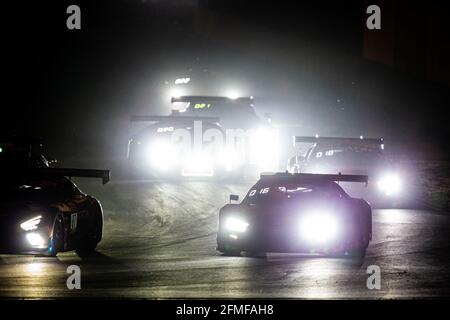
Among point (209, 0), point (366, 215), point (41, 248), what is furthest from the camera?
point (209, 0)

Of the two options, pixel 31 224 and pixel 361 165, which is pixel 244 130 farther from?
pixel 31 224

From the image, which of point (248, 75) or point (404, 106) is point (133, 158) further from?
point (248, 75)

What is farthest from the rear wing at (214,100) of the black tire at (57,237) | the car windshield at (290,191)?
the black tire at (57,237)

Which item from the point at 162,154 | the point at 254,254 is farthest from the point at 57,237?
the point at 162,154

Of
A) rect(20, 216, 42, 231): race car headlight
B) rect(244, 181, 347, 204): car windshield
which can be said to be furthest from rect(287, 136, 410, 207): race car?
rect(20, 216, 42, 231): race car headlight

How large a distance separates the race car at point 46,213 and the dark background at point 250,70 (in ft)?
66.2

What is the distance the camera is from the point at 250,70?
60.0 metres

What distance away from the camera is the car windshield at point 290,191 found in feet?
48.9

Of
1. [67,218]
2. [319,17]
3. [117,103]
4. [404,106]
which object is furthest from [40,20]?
[67,218]

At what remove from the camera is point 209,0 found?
260 ft

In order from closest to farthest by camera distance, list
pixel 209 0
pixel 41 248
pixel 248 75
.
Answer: pixel 41 248 → pixel 248 75 → pixel 209 0

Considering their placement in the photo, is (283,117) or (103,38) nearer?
(283,117)

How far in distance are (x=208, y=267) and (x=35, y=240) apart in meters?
2.27

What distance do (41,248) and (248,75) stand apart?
151ft
